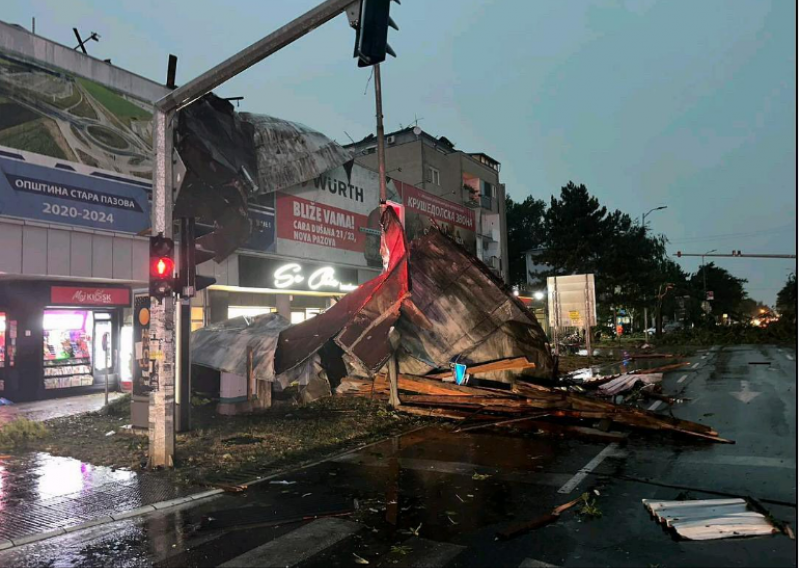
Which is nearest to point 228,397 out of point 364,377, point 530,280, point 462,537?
point 364,377

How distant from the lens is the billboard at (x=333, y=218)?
2017 cm

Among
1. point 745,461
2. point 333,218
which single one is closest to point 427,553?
point 745,461

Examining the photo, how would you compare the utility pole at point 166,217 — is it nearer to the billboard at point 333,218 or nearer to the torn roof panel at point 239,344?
the torn roof panel at point 239,344

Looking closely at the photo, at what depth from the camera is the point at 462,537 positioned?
5.43m

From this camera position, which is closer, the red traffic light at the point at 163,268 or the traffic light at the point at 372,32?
the traffic light at the point at 372,32

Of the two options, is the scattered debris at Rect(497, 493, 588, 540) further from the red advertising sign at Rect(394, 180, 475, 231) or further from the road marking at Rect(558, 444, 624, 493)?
the red advertising sign at Rect(394, 180, 475, 231)

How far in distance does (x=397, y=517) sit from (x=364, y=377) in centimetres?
780

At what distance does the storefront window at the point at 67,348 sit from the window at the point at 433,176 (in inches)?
990

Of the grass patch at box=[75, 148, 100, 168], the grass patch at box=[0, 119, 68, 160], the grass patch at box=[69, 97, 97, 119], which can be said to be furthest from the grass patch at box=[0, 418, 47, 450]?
the grass patch at box=[69, 97, 97, 119]

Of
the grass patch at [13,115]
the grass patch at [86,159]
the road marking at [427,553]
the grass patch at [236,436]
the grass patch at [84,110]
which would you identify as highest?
the grass patch at [84,110]

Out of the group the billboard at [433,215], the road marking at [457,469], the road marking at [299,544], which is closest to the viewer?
the road marking at [299,544]

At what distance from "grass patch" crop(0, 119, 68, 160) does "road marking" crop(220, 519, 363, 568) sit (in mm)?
12165

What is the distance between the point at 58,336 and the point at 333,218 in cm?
1040

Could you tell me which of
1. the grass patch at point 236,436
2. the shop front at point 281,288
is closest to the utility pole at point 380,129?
the shop front at point 281,288
